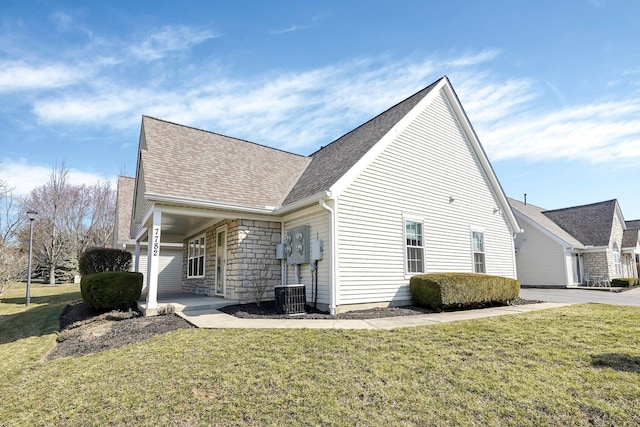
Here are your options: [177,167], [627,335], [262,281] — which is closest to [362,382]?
[627,335]

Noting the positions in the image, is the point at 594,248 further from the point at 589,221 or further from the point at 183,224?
the point at 183,224

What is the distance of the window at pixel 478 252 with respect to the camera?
493 inches

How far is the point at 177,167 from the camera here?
1033 cm

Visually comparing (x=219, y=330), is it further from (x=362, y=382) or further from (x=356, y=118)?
(x=356, y=118)

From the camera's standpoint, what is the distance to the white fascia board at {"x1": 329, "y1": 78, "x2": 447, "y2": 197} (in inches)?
349

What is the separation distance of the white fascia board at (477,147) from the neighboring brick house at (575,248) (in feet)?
27.8

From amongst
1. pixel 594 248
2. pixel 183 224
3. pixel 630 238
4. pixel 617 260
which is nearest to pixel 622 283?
pixel 594 248

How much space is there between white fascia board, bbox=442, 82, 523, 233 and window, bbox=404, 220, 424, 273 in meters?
4.76

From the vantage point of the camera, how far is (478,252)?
41.5 ft

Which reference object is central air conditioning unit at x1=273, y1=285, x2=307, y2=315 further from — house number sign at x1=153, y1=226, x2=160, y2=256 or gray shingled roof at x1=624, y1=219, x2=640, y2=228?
gray shingled roof at x1=624, y1=219, x2=640, y2=228

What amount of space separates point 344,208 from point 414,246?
2.93m

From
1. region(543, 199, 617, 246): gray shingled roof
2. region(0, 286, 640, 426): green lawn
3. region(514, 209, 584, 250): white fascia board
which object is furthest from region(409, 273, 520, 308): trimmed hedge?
region(543, 199, 617, 246): gray shingled roof

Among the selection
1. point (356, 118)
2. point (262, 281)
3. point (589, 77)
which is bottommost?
point (262, 281)

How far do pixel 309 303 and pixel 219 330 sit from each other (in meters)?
3.32
